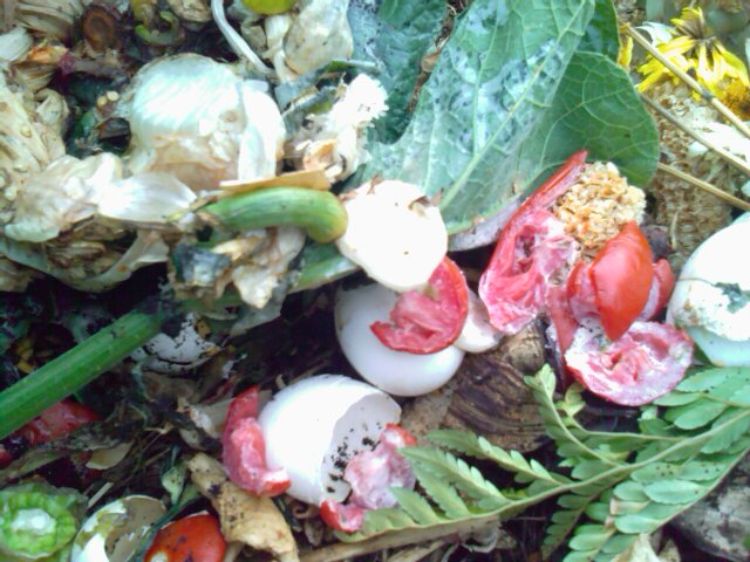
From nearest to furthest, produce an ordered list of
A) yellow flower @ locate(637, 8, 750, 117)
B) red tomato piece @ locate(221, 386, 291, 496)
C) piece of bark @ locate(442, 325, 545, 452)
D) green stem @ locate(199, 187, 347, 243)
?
green stem @ locate(199, 187, 347, 243), red tomato piece @ locate(221, 386, 291, 496), piece of bark @ locate(442, 325, 545, 452), yellow flower @ locate(637, 8, 750, 117)

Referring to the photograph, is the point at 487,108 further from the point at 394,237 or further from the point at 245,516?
the point at 245,516

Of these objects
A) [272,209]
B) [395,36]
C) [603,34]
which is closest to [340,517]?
[272,209]

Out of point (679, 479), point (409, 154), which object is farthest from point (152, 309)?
point (679, 479)

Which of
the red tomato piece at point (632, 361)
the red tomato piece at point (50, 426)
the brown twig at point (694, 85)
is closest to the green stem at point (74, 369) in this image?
the red tomato piece at point (50, 426)

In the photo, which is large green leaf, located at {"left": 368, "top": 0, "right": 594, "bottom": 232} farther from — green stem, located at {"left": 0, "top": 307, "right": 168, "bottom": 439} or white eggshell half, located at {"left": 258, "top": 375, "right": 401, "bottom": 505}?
green stem, located at {"left": 0, "top": 307, "right": 168, "bottom": 439}

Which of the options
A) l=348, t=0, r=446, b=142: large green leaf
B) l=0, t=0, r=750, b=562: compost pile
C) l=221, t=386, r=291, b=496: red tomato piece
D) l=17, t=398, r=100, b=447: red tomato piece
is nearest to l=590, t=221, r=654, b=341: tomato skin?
l=0, t=0, r=750, b=562: compost pile

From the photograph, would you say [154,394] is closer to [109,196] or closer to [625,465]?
[109,196]
